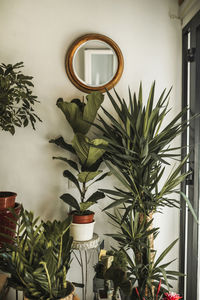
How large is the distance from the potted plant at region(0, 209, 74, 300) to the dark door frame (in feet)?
3.32

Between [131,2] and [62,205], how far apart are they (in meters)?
1.82

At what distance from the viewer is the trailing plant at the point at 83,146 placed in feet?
7.16

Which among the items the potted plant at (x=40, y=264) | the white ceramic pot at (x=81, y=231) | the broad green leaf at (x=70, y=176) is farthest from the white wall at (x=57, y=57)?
the potted plant at (x=40, y=264)

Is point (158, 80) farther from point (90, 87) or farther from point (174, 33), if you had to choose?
point (90, 87)

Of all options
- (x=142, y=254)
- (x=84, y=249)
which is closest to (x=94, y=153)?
(x=84, y=249)

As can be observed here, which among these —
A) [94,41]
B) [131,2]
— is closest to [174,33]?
[131,2]

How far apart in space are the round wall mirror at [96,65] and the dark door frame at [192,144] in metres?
0.55

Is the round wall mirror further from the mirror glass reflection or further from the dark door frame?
the dark door frame

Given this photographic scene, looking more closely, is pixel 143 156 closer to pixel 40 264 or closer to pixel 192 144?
pixel 192 144

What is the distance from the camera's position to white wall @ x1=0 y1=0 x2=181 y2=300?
2504mm

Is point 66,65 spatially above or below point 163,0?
below

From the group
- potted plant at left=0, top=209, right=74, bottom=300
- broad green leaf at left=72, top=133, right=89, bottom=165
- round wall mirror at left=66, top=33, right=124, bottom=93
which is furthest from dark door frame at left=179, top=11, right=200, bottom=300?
potted plant at left=0, top=209, right=74, bottom=300

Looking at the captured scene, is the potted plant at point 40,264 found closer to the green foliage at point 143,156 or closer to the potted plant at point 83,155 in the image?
the potted plant at point 83,155

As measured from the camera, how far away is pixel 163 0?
99.7 inches
